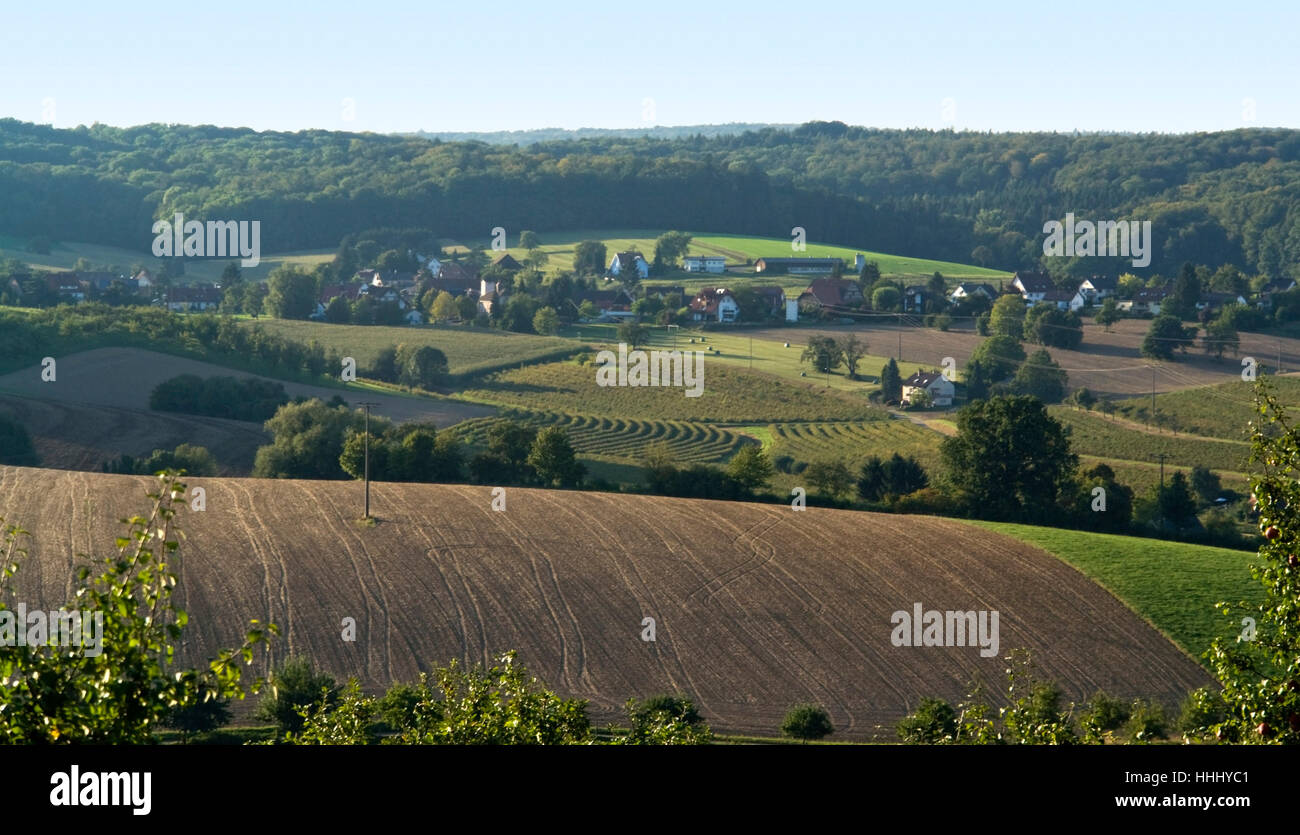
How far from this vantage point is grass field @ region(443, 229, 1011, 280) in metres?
113

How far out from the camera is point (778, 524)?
37156mm

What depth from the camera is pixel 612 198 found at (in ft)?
438

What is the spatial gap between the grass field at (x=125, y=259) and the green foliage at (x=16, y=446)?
189 feet

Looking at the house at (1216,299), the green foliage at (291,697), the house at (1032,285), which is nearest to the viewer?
the green foliage at (291,697)

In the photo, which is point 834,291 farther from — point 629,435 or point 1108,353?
point 629,435

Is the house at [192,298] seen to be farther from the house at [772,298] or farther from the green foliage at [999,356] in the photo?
the green foliage at [999,356]

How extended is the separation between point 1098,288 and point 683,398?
5374cm

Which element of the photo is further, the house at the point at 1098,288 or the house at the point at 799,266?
the house at the point at 799,266

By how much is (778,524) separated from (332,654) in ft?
48.3

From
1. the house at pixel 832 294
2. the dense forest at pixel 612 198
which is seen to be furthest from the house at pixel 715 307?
the dense forest at pixel 612 198

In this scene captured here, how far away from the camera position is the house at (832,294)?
303ft

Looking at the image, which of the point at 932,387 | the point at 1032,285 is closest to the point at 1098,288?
the point at 1032,285

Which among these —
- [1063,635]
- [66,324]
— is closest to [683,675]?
[1063,635]
